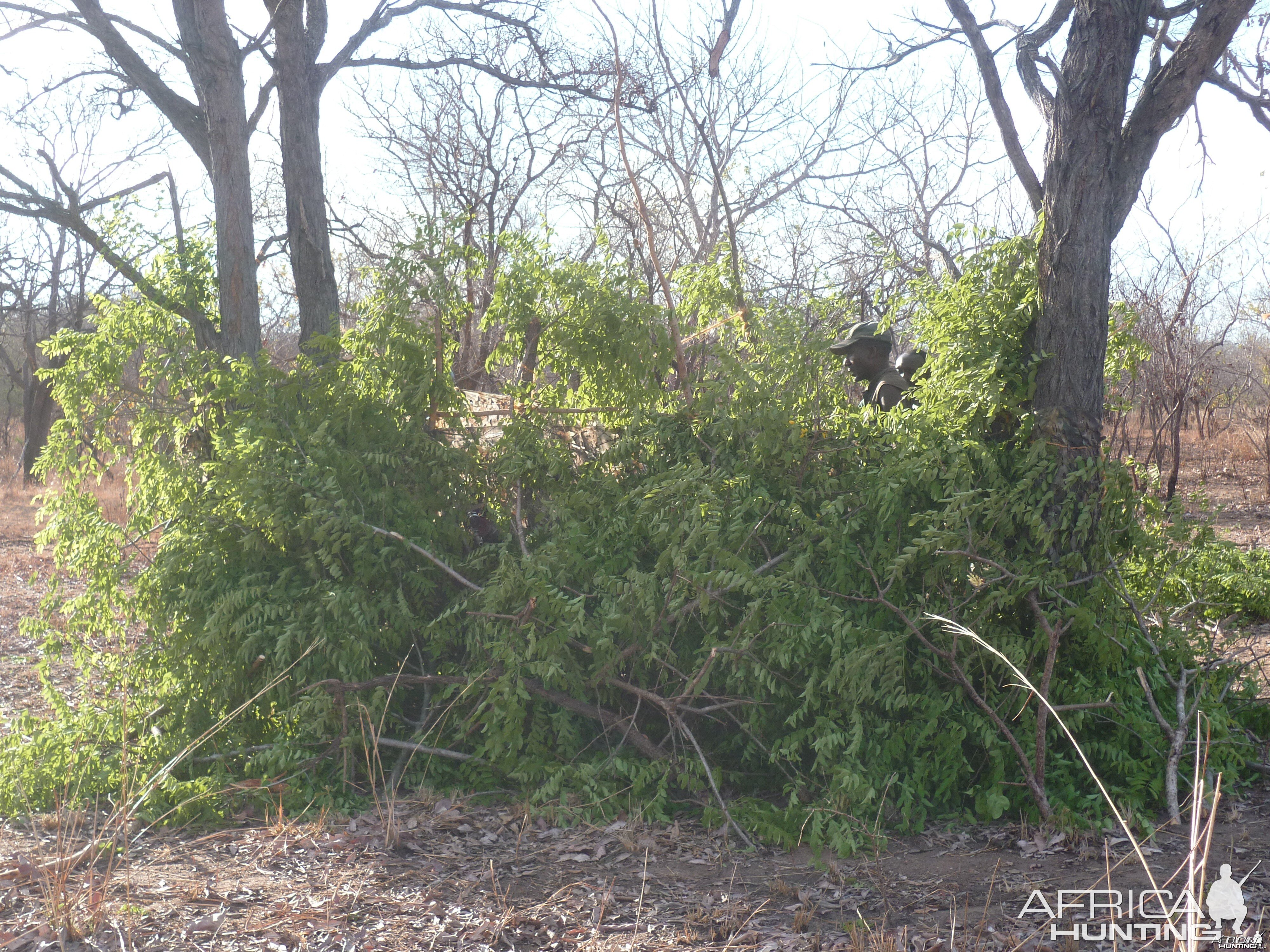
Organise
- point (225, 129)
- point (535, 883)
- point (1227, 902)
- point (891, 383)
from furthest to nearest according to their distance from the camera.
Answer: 1. point (225, 129)
2. point (891, 383)
3. point (535, 883)
4. point (1227, 902)

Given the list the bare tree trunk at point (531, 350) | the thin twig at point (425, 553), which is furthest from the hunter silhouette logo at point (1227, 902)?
the bare tree trunk at point (531, 350)

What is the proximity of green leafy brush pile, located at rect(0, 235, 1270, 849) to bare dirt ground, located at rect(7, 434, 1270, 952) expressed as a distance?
215 millimetres

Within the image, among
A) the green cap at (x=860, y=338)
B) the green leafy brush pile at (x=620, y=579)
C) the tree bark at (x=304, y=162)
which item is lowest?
the green leafy brush pile at (x=620, y=579)

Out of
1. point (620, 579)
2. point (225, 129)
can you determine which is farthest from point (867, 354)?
point (225, 129)

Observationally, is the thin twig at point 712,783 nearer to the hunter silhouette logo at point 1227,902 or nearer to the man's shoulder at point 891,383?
the hunter silhouette logo at point 1227,902

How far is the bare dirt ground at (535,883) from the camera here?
3303 millimetres

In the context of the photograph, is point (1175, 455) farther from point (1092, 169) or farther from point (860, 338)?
point (1092, 169)

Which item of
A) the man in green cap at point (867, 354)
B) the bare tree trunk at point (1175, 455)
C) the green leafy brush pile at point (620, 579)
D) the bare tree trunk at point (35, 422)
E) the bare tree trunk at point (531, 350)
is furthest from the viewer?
the bare tree trunk at point (35, 422)

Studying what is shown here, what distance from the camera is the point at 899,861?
3.97m

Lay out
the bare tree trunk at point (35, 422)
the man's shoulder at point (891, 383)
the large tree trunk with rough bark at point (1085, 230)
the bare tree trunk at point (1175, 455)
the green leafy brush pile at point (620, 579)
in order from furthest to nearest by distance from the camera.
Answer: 1. the bare tree trunk at point (35, 422)
2. the bare tree trunk at point (1175, 455)
3. the man's shoulder at point (891, 383)
4. the large tree trunk with rough bark at point (1085, 230)
5. the green leafy brush pile at point (620, 579)

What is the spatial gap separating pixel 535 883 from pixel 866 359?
402 centimetres

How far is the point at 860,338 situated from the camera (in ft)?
21.0

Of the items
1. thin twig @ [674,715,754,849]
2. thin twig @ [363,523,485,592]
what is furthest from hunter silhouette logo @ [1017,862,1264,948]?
thin twig @ [363,523,485,592]

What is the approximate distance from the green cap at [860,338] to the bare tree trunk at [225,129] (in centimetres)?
428
